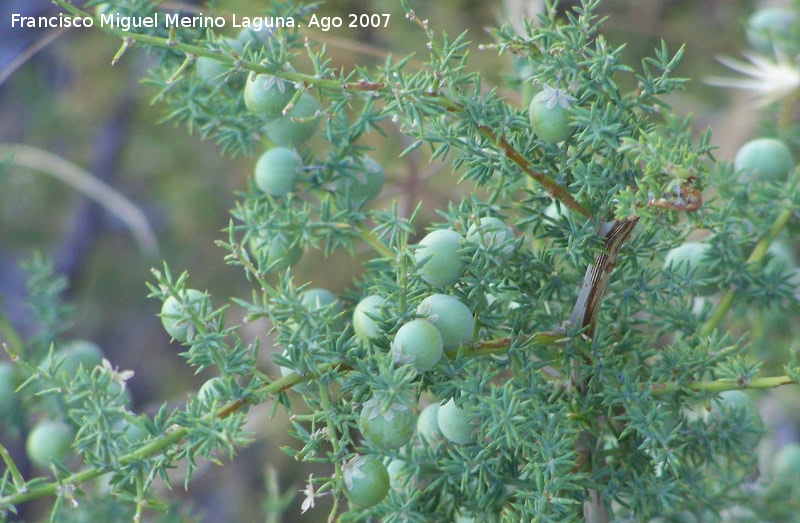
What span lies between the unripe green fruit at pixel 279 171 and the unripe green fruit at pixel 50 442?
0.48 metres

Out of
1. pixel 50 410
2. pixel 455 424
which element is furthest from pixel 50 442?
pixel 455 424

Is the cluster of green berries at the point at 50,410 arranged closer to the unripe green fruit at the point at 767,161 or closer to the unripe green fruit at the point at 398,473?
the unripe green fruit at the point at 398,473

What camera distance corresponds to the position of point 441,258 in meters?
0.64

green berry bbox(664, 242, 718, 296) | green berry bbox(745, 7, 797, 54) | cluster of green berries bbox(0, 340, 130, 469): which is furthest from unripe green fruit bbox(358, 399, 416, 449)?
green berry bbox(745, 7, 797, 54)

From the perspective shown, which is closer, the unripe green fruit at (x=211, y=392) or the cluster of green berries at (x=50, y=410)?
the unripe green fruit at (x=211, y=392)

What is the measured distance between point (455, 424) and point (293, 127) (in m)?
0.38

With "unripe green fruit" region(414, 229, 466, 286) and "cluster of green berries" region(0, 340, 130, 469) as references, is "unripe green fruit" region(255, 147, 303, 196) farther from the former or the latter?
"cluster of green berries" region(0, 340, 130, 469)

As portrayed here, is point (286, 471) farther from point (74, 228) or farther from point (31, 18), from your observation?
point (31, 18)

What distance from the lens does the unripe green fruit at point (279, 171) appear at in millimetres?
823

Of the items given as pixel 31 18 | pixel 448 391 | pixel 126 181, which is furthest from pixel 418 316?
pixel 126 181

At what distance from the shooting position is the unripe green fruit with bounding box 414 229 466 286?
64cm

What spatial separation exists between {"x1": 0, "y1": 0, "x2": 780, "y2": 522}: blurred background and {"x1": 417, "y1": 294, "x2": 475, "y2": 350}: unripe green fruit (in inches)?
52.6

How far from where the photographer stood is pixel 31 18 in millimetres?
1362

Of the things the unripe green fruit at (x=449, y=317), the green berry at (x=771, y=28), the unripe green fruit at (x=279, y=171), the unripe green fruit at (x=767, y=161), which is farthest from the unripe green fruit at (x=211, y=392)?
the green berry at (x=771, y=28)
